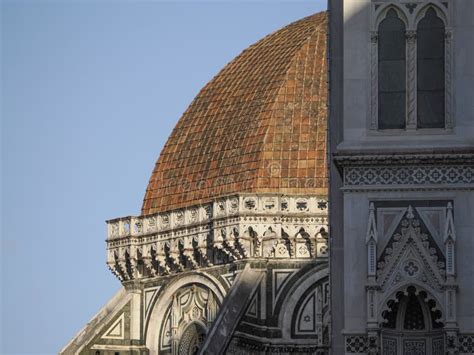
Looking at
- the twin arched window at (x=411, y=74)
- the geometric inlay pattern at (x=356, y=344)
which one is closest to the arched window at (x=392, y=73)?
the twin arched window at (x=411, y=74)

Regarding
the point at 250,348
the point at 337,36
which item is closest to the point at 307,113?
the point at 250,348

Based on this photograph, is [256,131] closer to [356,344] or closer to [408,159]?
[408,159]

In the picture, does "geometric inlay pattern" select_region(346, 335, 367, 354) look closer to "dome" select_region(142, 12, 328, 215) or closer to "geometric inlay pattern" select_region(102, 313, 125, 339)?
"dome" select_region(142, 12, 328, 215)

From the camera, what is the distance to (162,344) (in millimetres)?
74250

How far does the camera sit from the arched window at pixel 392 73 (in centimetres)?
4625

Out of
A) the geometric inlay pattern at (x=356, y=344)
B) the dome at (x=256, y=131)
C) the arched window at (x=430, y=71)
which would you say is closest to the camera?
the geometric inlay pattern at (x=356, y=344)

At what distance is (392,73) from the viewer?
4644cm

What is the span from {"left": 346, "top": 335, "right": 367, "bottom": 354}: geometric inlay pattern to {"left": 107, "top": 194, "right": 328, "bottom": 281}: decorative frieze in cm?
2507

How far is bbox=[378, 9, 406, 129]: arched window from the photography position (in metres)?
46.2

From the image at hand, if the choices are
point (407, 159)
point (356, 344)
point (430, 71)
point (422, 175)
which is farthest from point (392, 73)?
point (356, 344)

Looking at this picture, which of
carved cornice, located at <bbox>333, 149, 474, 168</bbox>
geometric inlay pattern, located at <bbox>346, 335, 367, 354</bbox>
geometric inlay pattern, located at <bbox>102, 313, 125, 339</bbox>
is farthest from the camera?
geometric inlay pattern, located at <bbox>102, 313, 125, 339</bbox>

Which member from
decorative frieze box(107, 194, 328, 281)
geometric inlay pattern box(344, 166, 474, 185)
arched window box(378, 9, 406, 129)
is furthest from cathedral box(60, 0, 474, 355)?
geometric inlay pattern box(344, 166, 474, 185)

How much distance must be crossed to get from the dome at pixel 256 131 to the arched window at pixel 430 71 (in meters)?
24.3

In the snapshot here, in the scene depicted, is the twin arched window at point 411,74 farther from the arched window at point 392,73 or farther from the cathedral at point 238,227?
the cathedral at point 238,227
